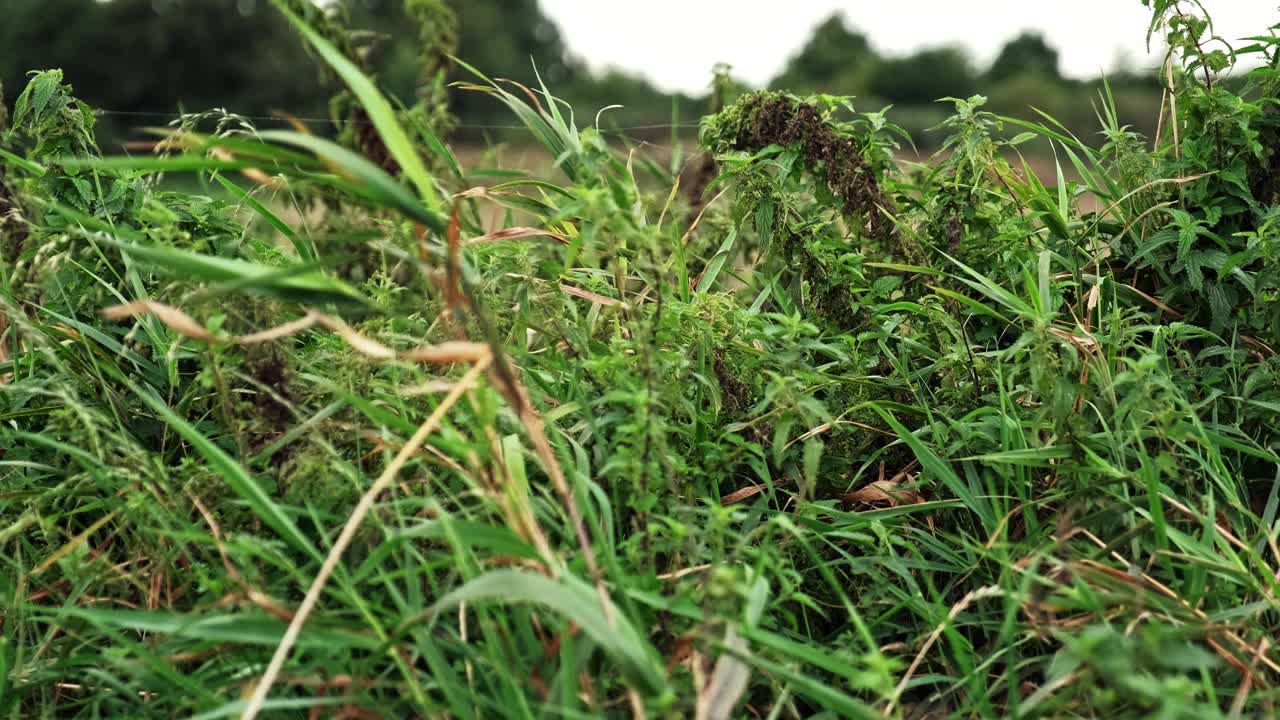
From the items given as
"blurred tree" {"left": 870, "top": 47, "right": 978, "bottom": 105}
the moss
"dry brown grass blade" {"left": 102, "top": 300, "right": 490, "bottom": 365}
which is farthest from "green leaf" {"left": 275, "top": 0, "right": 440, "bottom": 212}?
"blurred tree" {"left": 870, "top": 47, "right": 978, "bottom": 105}

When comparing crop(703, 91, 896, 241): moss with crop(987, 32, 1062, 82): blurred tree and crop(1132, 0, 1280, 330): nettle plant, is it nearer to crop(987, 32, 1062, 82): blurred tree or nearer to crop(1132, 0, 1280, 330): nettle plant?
crop(1132, 0, 1280, 330): nettle plant

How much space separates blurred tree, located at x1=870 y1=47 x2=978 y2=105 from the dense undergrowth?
51986 mm

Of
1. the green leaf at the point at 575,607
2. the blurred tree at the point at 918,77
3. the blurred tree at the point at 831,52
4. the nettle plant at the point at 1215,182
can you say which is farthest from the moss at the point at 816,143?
the blurred tree at the point at 831,52

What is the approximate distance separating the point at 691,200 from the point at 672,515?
5.89 ft

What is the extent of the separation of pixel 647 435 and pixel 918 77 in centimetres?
5497

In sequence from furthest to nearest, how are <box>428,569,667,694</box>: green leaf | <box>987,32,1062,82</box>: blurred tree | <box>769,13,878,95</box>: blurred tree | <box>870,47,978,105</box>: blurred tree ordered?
<box>769,13,878,95</box>: blurred tree < <box>870,47,978,105</box>: blurred tree < <box>987,32,1062,82</box>: blurred tree < <box>428,569,667,694</box>: green leaf

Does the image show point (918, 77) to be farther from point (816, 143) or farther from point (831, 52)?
point (816, 143)

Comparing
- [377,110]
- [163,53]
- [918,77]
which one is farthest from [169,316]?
[918,77]

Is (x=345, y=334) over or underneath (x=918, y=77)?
underneath

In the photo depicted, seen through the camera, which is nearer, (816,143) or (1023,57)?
(816,143)

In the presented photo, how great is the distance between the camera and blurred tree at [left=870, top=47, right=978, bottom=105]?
5172 cm

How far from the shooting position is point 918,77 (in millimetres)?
51906

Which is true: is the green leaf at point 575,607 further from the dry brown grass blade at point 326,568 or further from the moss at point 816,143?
the moss at point 816,143

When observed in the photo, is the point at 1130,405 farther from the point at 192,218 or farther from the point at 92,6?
the point at 92,6
